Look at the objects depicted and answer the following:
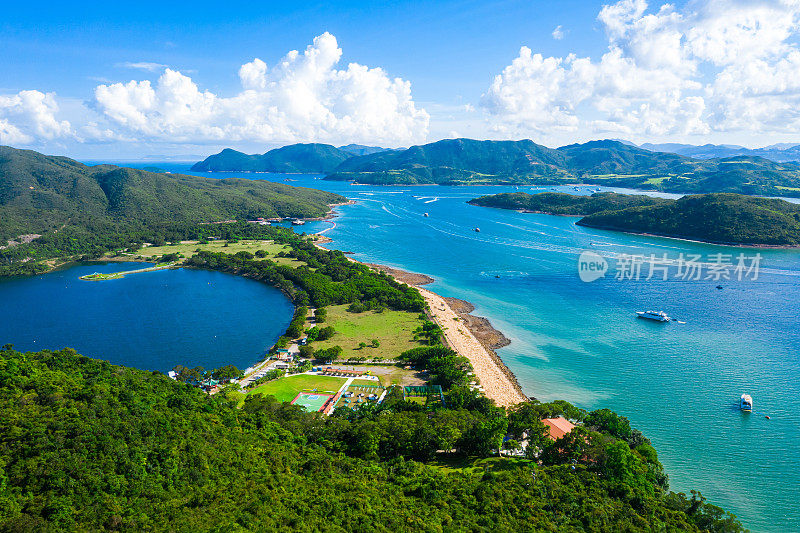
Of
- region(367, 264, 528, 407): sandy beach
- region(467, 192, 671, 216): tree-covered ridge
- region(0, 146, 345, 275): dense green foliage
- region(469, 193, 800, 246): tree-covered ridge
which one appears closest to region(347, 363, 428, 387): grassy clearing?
region(367, 264, 528, 407): sandy beach

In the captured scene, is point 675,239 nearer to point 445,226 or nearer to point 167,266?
point 445,226

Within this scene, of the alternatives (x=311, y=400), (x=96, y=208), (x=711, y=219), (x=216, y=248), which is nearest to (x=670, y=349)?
(x=311, y=400)

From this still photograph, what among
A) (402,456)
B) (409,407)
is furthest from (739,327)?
(402,456)

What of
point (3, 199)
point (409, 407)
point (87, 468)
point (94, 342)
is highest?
point (3, 199)

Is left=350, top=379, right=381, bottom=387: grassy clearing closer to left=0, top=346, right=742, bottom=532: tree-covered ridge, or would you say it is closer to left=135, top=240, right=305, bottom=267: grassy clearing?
left=0, top=346, right=742, bottom=532: tree-covered ridge

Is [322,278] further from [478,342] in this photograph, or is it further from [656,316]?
[656,316]

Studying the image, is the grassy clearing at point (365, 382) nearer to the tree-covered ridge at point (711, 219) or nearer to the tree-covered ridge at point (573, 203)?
the tree-covered ridge at point (711, 219)
